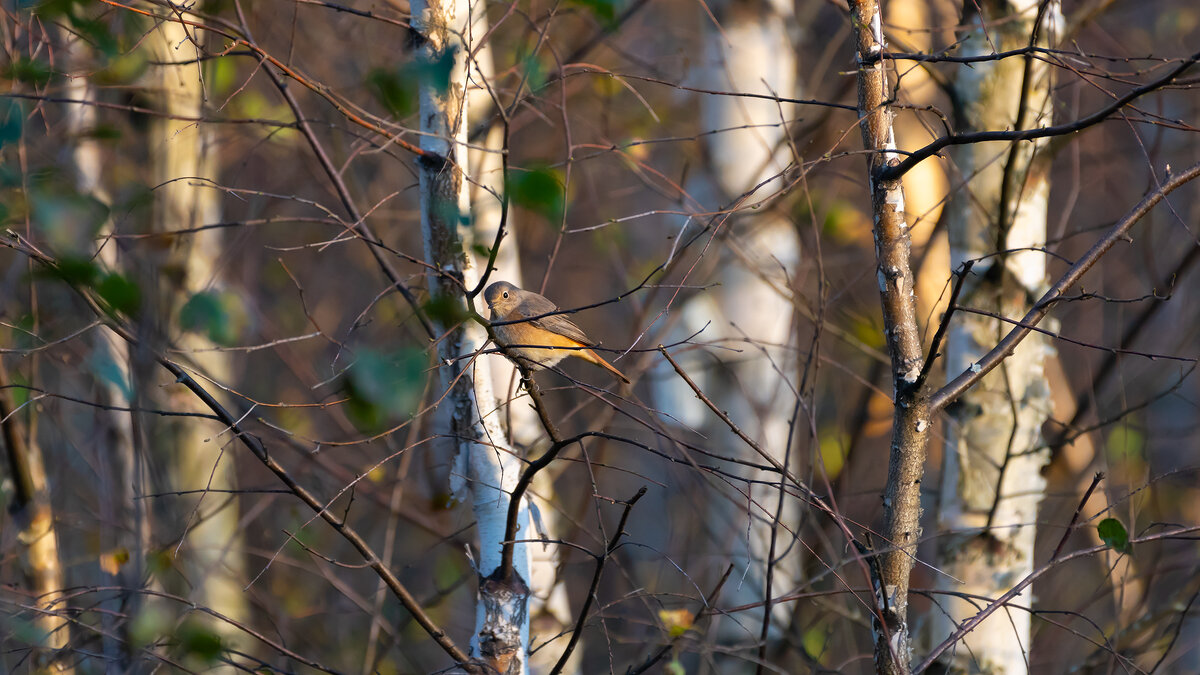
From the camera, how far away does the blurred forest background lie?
2.08 m

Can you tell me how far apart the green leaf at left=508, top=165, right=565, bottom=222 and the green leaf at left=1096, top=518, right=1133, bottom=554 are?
5.12ft

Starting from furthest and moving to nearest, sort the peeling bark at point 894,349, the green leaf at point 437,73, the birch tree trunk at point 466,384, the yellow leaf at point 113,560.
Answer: the yellow leaf at point 113,560, the birch tree trunk at point 466,384, the peeling bark at point 894,349, the green leaf at point 437,73

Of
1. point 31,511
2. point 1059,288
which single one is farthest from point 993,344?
point 31,511

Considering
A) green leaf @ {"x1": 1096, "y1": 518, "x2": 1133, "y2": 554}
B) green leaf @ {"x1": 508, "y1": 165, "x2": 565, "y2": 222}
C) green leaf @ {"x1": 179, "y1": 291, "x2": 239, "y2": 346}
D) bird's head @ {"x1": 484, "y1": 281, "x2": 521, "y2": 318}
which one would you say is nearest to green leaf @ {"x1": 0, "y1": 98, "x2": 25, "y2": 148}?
green leaf @ {"x1": 179, "y1": 291, "x2": 239, "y2": 346}

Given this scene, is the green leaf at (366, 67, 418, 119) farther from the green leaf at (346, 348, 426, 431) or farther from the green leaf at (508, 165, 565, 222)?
A: the green leaf at (346, 348, 426, 431)

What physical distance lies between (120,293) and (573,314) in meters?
3.20

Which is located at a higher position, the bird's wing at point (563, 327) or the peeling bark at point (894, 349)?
the bird's wing at point (563, 327)

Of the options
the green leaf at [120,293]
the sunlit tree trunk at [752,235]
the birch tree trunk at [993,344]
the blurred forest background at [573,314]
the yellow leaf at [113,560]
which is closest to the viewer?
the green leaf at [120,293]

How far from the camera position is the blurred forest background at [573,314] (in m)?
2.08

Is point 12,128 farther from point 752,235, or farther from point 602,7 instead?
point 752,235

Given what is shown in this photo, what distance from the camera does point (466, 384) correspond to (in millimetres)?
→ 2881

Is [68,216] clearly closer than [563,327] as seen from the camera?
Yes

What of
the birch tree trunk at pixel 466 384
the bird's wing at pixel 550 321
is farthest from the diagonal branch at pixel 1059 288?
the bird's wing at pixel 550 321

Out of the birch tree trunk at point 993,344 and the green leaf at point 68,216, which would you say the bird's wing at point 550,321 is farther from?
the green leaf at point 68,216
